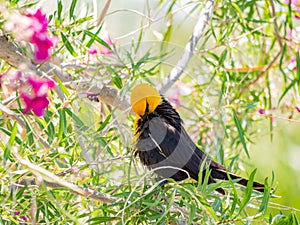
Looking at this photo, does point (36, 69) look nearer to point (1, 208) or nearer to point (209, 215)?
point (1, 208)

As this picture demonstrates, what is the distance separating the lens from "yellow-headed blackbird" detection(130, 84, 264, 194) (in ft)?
4.62

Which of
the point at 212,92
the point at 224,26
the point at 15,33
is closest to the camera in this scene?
the point at 15,33

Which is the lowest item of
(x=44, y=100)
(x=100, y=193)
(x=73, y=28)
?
(x=100, y=193)

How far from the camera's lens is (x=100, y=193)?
1143mm

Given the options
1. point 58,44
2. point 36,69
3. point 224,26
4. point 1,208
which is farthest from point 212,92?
point 1,208

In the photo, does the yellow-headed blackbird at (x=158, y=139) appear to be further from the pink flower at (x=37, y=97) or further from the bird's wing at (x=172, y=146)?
the pink flower at (x=37, y=97)

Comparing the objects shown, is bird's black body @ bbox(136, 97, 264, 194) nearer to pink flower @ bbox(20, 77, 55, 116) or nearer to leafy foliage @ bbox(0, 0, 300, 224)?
leafy foliage @ bbox(0, 0, 300, 224)

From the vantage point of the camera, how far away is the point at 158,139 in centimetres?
145

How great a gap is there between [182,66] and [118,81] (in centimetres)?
35

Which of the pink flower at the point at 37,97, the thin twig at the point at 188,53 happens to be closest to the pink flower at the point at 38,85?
the pink flower at the point at 37,97

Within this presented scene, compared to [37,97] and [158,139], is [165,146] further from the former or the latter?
[37,97]

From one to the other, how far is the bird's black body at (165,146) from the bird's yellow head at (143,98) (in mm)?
15

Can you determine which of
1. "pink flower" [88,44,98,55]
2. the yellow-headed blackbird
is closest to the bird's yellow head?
the yellow-headed blackbird

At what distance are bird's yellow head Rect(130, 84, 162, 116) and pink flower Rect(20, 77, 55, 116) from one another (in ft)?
0.82
